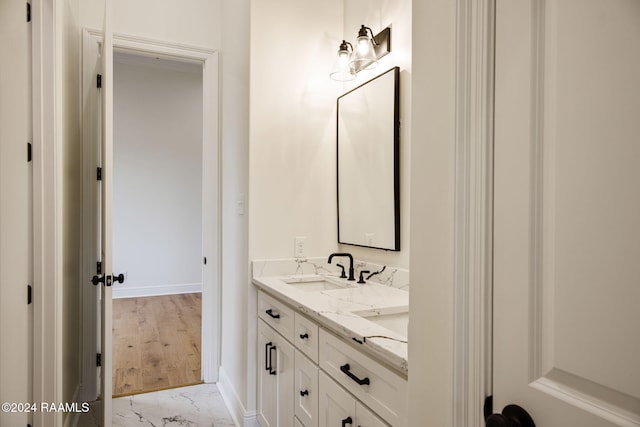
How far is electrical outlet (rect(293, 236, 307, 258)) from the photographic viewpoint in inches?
91.9

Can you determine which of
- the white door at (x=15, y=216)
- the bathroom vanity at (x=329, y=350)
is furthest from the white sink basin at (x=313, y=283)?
the white door at (x=15, y=216)

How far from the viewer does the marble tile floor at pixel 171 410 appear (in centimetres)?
236

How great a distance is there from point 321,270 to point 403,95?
112 centimetres

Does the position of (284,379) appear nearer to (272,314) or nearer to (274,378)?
(274,378)

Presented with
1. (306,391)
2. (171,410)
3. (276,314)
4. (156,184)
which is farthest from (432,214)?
(156,184)

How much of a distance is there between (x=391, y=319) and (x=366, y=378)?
1.34ft

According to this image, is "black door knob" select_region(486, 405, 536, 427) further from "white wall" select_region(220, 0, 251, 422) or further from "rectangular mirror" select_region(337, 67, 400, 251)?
"white wall" select_region(220, 0, 251, 422)

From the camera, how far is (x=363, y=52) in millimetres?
2008

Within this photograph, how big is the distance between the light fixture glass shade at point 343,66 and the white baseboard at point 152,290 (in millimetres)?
4279

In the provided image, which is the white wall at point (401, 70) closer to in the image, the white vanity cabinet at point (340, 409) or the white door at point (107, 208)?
the white vanity cabinet at point (340, 409)

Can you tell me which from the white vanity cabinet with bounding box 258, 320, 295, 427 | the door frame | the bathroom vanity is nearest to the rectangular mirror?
the bathroom vanity

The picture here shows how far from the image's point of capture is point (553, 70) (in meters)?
0.63

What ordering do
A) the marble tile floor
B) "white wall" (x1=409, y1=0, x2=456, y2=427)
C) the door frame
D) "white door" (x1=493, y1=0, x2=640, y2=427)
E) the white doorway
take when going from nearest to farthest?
"white door" (x1=493, y1=0, x2=640, y2=427) → "white wall" (x1=409, y1=0, x2=456, y2=427) → the marble tile floor → the door frame → the white doorway

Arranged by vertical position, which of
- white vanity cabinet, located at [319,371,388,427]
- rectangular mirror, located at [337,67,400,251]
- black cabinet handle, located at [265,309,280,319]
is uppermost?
rectangular mirror, located at [337,67,400,251]
